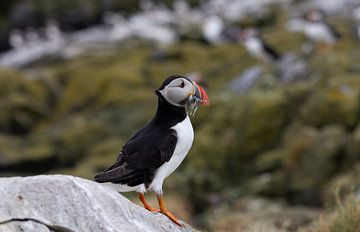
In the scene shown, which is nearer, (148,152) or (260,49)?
(148,152)

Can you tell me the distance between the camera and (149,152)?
4578 millimetres

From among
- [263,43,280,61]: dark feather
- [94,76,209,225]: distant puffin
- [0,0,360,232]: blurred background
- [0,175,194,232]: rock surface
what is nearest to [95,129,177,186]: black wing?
[94,76,209,225]: distant puffin

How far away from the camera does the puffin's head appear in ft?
15.2

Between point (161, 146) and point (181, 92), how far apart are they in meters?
0.37

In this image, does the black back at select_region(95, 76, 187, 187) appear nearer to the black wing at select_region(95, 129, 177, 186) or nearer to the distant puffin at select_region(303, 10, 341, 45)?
the black wing at select_region(95, 129, 177, 186)

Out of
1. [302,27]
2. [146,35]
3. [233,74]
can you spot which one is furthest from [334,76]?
[146,35]

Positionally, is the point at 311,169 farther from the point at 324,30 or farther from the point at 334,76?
the point at 324,30

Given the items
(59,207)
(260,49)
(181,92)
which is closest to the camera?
(59,207)

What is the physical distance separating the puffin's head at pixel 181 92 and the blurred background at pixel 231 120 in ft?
9.27

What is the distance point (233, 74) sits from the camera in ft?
77.6

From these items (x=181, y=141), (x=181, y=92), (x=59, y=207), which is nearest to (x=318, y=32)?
(x=181, y=92)

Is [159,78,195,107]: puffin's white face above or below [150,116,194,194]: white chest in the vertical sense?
above

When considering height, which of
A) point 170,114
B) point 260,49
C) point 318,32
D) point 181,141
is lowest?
point 181,141

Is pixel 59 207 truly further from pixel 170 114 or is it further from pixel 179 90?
pixel 179 90
